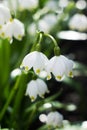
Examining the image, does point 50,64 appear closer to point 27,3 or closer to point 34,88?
point 34,88

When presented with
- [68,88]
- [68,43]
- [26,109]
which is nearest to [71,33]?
[26,109]

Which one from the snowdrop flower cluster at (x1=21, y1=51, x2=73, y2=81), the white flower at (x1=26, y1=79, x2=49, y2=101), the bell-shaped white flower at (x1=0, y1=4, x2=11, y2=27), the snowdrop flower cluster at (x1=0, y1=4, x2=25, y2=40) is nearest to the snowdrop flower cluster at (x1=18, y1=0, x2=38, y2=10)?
the snowdrop flower cluster at (x1=0, y1=4, x2=25, y2=40)

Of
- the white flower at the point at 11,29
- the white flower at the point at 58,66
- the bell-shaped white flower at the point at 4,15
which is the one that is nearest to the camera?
the white flower at the point at 58,66

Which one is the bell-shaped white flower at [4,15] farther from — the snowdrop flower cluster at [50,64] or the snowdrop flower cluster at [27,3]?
the snowdrop flower cluster at [27,3]

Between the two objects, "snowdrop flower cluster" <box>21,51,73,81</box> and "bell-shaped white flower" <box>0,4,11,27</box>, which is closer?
"snowdrop flower cluster" <box>21,51,73,81</box>

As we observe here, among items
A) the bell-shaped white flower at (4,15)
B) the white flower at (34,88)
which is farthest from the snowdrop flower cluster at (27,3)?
the white flower at (34,88)

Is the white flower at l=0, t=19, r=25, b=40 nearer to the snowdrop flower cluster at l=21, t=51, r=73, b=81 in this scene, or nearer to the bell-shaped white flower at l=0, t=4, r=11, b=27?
the bell-shaped white flower at l=0, t=4, r=11, b=27

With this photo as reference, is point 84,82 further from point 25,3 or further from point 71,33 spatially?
point 25,3

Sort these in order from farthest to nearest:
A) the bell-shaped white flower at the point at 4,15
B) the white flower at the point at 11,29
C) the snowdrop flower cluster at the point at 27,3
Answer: the snowdrop flower cluster at the point at 27,3 < the white flower at the point at 11,29 < the bell-shaped white flower at the point at 4,15

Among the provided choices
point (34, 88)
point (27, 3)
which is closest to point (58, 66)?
point (34, 88)

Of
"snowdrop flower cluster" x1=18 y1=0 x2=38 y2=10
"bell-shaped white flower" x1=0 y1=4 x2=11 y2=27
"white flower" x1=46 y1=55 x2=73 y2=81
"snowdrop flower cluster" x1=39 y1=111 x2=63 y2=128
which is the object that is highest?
"snowdrop flower cluster" x1=18 y1=0 x2=38 y2=10
